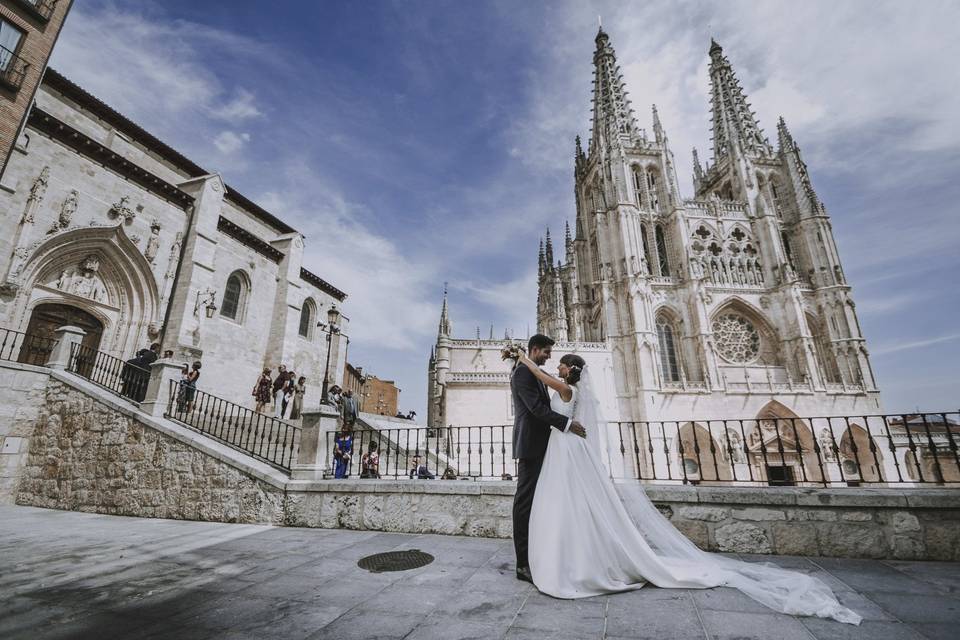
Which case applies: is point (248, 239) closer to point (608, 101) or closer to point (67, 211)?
point (67, 211)

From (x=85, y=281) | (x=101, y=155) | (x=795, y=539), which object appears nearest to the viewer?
(x=795, y=539)

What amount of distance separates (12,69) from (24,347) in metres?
7.67

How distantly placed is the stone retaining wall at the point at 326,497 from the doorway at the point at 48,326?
8.95 feet

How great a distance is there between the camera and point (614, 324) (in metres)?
26.7

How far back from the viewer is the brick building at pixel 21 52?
10311mm

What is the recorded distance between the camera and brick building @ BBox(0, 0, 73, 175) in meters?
10.3

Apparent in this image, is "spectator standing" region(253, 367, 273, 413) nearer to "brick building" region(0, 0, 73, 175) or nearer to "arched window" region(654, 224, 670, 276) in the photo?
"brick building" region(0, 0, 73, 175)

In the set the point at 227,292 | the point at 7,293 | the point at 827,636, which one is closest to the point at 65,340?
the point at 7,293

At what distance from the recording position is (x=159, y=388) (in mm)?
7957

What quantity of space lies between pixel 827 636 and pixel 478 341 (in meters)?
26.1

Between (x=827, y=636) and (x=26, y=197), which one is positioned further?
(x=26, y=197)

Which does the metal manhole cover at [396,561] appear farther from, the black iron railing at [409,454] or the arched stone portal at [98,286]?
the arched stone portal at [98,286]

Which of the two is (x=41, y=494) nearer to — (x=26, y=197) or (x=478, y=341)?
(x=26, y=197)

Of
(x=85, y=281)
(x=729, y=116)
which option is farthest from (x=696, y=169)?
(x=85, y=281)
